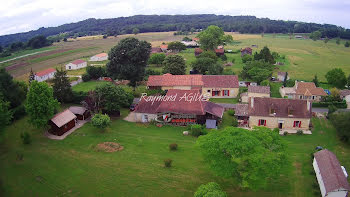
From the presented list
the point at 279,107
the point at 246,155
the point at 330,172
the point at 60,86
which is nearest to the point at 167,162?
the point at 246,155

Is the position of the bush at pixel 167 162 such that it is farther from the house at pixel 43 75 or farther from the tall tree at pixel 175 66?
the house at pixel 43 75

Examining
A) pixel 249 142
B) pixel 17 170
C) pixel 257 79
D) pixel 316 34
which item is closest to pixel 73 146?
pixel 17 170

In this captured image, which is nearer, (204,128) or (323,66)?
(204,128)

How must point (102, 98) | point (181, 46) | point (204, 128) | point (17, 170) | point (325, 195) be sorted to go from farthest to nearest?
point (181, 46)
point (102, 98)
point (204, 128)
point (17, 170)
point (325, 195)

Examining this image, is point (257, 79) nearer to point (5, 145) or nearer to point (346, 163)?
point (346, 163)

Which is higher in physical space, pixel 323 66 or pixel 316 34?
pixel 316 34

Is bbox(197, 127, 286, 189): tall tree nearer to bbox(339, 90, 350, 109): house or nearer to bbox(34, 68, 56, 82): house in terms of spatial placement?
bbox(339, 90, 350, 109): house
